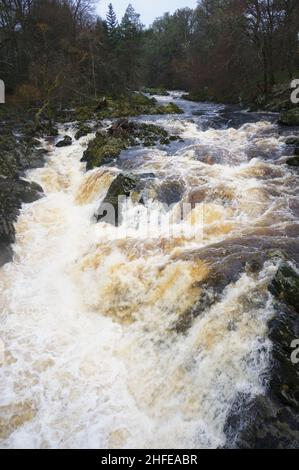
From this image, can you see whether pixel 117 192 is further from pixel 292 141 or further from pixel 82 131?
pixel 82 131

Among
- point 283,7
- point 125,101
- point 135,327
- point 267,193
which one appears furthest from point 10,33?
point 135,327

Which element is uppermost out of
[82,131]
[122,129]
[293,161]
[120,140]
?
[122,129]

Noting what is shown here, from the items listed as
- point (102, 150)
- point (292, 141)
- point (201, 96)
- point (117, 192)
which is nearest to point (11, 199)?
point (117, 192)

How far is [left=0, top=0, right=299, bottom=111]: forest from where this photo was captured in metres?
22.2

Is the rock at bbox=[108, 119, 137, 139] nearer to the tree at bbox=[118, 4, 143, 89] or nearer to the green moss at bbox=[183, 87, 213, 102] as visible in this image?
the green moss at bbox=[183, 87, 213, 102]

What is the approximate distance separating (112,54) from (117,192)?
25564 mm

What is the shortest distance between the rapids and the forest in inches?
480

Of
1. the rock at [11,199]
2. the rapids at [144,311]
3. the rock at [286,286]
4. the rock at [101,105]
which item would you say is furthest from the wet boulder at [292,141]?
the rock at [101,105]

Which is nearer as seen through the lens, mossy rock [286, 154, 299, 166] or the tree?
mossy rock [286, 154, 299, 166]

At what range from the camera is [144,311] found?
23.0ft

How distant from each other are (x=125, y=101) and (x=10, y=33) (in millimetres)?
9032

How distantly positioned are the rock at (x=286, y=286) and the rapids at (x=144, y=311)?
167 mm

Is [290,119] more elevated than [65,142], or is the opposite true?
[290,119]

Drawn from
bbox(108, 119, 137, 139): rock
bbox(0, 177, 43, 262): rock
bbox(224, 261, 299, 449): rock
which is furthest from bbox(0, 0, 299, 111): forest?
bbox(224, 261, 299, 449): rock
